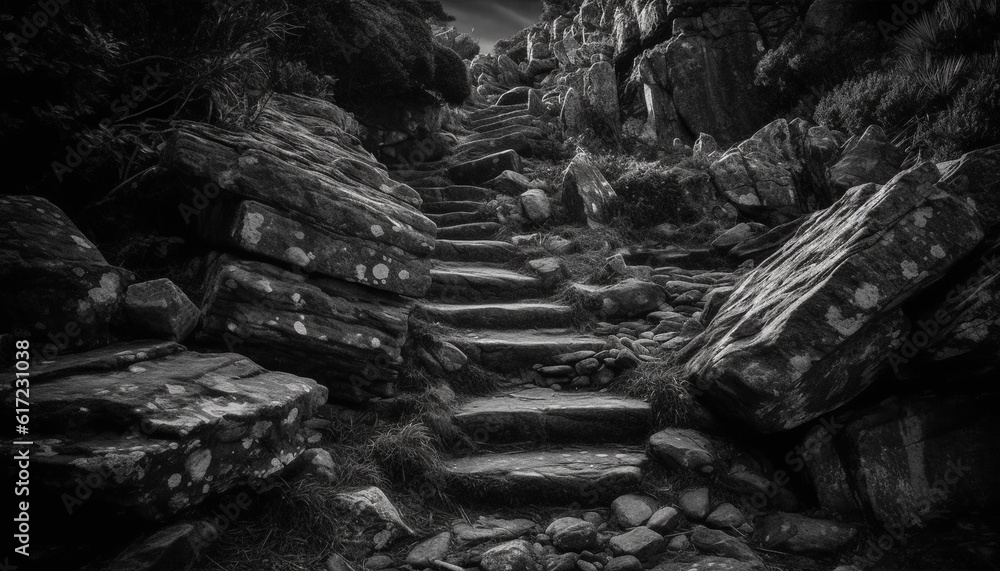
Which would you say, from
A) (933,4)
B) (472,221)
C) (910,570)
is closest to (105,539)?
(910,570)

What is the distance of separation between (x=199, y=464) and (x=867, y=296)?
5597mm

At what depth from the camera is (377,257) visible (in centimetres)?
561

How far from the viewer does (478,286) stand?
8133 mm

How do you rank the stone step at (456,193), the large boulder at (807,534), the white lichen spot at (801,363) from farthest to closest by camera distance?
1. the stone step at (456,193)
2. the white lichen spot at (801,363)
3. the large boulder at (807,534)

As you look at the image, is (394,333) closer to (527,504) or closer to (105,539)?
(527,504)

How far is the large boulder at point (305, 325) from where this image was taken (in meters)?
4.57

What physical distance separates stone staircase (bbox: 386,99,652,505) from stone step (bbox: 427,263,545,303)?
2 centimetres

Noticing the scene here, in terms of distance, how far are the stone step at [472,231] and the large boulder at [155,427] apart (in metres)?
6.62

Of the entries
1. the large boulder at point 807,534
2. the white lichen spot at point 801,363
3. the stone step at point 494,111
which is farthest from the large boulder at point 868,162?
the stone step at point 494,111

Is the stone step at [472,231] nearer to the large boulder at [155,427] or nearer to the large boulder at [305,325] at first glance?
the large boulder at [305,325]

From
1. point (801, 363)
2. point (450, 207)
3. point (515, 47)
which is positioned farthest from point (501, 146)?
point (515, 47)

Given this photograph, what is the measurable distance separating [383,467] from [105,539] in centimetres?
214

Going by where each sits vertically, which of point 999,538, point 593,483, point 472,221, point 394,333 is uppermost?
point 472,221

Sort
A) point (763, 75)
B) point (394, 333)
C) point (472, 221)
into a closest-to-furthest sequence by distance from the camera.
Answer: point (394, 333) < point (472, 221) < point (763, 75)
